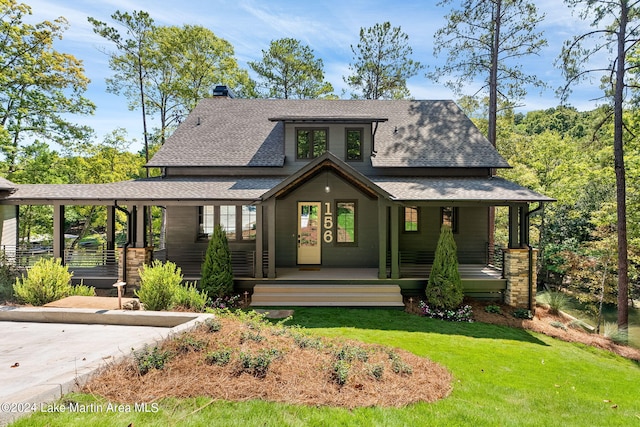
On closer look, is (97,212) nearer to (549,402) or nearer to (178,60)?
(178,60)

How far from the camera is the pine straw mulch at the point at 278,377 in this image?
383 cm

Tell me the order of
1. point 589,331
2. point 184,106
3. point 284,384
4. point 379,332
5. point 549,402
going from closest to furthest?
point 284,384 < point 549,402 < point 379,332 < point 589,331 < point 184,106

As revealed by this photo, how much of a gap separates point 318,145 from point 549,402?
35.0ft

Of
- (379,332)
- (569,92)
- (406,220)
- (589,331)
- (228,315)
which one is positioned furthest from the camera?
(406,220)

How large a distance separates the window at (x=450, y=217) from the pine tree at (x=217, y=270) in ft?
26.9

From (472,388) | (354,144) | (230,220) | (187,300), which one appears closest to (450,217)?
Result: (354,144)

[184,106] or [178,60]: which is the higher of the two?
[178,60]

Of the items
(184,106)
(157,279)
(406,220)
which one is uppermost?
(184,106)

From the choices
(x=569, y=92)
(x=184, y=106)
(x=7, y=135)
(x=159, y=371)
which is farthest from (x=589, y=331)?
(x=7, y=135)

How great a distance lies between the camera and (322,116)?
509 inches

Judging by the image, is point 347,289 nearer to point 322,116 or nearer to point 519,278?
point 519,278

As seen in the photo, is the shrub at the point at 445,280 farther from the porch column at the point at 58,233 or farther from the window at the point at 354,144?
the porch column at the point at 58,233

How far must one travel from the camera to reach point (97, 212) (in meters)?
20.0

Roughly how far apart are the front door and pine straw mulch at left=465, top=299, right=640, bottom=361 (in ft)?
17.7
